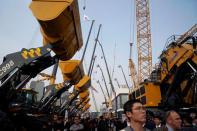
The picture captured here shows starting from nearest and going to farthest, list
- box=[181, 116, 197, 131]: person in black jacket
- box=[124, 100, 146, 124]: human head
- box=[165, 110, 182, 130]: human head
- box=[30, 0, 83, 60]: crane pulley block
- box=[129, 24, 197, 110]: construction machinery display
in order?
box=[181, 116, 197, 131]: person in black jacket < box=[124, 100, 146, 124]: human head < box=[30, 0, 83, 60]: crane pulley block < box=[165, 110, 182, 130]: human head < box=[129, 24, 197, 110]: construction machinery display

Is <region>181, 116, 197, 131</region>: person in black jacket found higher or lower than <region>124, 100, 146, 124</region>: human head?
lower

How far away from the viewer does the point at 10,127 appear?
2582 mm

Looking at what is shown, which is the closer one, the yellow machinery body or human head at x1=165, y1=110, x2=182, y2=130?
human head at x1=165, y1=110, x2=182, y2=130

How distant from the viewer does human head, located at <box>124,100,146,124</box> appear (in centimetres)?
200

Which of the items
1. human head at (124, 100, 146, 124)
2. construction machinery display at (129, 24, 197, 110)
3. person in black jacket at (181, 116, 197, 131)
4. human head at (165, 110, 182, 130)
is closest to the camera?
person in black jacket at (181, 116, 197, 131)

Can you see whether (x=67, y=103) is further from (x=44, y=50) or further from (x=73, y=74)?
(x=44, y=50)

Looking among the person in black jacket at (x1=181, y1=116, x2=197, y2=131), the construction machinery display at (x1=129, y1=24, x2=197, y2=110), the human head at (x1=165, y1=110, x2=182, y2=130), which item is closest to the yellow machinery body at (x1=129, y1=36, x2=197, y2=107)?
the construction machinery display at (x1=129, y1=24, x2=197, y2=110)

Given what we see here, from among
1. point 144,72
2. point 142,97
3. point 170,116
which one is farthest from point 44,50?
point 144,72

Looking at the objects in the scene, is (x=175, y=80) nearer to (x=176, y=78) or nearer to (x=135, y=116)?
(x=176, y=78)


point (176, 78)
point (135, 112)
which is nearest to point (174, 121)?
point (135, 112)

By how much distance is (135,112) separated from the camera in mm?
2078

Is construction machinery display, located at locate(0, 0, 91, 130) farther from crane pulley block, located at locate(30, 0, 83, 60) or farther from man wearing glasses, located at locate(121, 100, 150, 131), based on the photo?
man wearing glasses, located at locate(121, 100, 150, 131)

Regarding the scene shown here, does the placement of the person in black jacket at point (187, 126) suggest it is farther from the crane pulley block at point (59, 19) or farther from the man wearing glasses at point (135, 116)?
the crane pulley block at point (59, 19)

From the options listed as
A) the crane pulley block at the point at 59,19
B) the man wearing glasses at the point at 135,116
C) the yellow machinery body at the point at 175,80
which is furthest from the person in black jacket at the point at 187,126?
the crane pulley block at the point at 59,19
